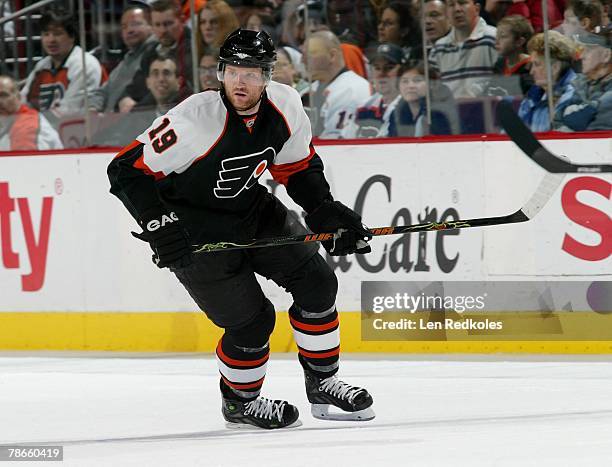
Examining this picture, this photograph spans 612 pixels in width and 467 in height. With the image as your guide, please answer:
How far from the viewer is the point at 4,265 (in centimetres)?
624

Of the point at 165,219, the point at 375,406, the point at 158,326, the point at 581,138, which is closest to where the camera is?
the point at 165,219

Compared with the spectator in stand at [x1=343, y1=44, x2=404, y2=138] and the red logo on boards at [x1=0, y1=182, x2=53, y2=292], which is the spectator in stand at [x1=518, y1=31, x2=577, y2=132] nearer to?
the spectator in stand at [x1=343, y1=44, x2=404, y2=138]

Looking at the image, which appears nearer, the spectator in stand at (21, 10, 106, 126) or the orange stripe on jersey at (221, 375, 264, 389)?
the orange stripe on jersey at (221, 375, 264, 389)

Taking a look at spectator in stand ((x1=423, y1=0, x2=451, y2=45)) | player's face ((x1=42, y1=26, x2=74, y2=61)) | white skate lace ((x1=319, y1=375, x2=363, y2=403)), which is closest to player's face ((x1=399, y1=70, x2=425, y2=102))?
spectator in stand ((x1=423, y1=0, x2=451, y2=45))

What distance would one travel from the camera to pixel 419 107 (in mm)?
5840

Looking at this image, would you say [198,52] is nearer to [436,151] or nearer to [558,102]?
[436,151]

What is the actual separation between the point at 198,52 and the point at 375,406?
2350 mm

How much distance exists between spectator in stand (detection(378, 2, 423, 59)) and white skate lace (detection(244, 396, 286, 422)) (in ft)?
7.32

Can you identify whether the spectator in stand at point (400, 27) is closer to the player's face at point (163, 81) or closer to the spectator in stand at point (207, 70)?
the spectator in stand at point (207, 70)

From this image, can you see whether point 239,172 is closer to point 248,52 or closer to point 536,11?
point 248,52

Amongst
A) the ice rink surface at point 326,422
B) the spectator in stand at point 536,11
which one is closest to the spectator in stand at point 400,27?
the spectator in stand at point 536,11

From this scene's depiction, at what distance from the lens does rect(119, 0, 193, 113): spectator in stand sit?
20.4 feet

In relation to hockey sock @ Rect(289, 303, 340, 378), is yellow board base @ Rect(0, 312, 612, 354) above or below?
below

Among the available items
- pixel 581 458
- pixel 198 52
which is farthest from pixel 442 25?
pixel 581 458
